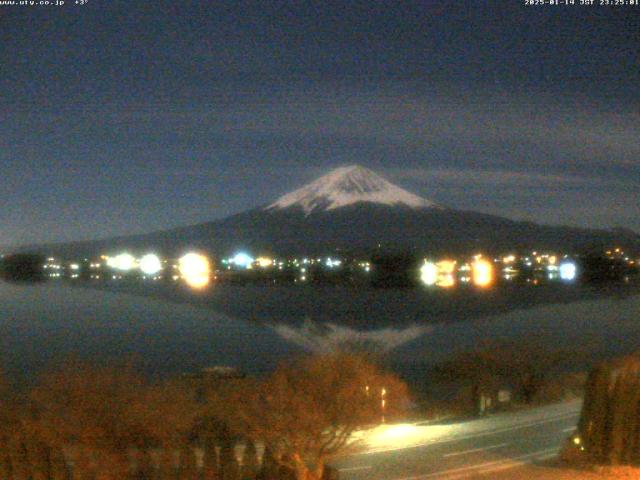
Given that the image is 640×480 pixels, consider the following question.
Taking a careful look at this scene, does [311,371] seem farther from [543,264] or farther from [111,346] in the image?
[543,264]

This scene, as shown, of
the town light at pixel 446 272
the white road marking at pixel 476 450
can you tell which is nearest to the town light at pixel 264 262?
the town light at pixel 446 272

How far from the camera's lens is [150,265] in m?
50.3

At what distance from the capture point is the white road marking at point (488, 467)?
33.7 feet

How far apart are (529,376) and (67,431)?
51.1 ft

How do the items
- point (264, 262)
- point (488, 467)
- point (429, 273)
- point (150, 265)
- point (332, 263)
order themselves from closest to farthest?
point (488, 467), point (429, 273), point (332, 263), point (264, 262), point (150, 265)

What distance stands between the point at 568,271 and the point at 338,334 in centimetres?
2150

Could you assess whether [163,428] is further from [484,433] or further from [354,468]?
[484,433]

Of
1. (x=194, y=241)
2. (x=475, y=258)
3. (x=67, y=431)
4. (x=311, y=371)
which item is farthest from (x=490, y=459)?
(x=194, y=241)

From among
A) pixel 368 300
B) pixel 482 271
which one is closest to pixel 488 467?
pixel 368 300

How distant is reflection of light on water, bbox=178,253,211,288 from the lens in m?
46.2

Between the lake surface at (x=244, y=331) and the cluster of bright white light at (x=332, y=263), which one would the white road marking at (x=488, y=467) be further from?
the cluster of bright white light at (x=332, y=263)

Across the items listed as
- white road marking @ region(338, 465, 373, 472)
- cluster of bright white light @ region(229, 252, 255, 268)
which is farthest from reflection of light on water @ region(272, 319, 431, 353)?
cluster of bright white light @ region(229, 252, 255, 268)

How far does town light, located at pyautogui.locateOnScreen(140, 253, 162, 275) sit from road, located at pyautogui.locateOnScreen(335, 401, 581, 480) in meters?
34.6

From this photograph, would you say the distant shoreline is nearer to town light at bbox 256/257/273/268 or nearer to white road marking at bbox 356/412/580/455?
town light at bbox 256/257/273/268
